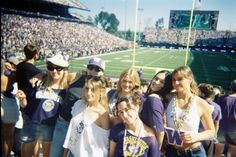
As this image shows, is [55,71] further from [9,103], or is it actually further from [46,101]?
[9,103]

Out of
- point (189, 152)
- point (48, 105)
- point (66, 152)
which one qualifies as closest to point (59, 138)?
point (66, 152)

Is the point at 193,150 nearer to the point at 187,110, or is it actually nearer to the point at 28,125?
the point at 187,110

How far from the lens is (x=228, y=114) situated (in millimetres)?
2936

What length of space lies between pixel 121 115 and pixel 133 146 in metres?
0.25

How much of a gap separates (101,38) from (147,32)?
25445 mm

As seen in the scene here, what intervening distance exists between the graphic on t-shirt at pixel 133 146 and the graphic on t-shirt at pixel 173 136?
0.21m

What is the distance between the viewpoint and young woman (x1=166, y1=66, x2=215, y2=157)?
1985 mm

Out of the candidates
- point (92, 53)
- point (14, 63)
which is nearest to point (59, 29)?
point (92, 53)

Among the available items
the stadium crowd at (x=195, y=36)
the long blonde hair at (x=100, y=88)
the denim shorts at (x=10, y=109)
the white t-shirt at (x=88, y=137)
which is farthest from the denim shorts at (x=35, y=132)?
the stadium crowd at (x=195, y=36)

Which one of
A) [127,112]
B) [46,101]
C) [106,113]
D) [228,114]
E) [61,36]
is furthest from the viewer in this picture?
[61,36]

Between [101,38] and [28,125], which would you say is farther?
[101,38]

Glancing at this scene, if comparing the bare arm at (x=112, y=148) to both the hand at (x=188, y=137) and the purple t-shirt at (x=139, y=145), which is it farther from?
the hand at (x=188, y=137)

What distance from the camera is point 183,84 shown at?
6.71ft

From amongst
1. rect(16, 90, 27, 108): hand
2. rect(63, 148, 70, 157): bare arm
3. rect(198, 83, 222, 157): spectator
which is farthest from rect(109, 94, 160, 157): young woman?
rect(16, 90, 27, 108): hand
